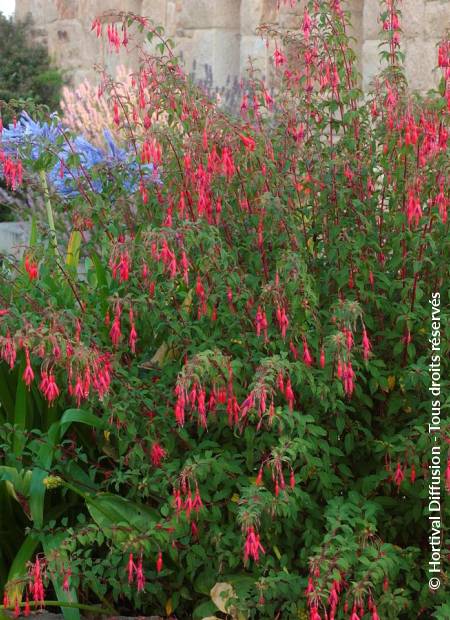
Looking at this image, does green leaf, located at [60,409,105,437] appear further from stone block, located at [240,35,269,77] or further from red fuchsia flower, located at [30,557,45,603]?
stone block, located at [240,35,269,77]

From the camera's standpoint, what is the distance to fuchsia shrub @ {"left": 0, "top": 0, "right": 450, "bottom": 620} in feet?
8.04

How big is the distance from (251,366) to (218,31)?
6665mm

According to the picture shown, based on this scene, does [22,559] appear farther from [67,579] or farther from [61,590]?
[67,579]

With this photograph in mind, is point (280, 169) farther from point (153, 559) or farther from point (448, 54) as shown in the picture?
point (153, 559)

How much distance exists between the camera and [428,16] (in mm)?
7137

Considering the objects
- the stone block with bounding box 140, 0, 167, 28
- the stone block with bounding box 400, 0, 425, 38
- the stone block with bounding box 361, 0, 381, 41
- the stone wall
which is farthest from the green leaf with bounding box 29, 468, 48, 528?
the stone block with bounding box 140, 0, 167, 28

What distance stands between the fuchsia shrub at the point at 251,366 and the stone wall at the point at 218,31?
144 inches

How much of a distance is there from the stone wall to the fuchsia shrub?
A: 144 inches

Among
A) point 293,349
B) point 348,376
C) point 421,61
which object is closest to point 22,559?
point 293,349

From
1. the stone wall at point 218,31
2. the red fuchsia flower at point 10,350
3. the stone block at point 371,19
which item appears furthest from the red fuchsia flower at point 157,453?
the stone block at point 371,19

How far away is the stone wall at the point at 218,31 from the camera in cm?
717

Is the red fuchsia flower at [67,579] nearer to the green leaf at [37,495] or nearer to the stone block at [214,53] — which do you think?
the green leaf at [37,495]

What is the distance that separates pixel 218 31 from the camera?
29.1ft

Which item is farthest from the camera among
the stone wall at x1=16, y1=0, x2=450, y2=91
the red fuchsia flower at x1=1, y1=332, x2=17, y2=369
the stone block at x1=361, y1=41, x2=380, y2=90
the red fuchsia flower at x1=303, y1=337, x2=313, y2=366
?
the stone block at x1=361, y1=41, x2=380, y2=90
